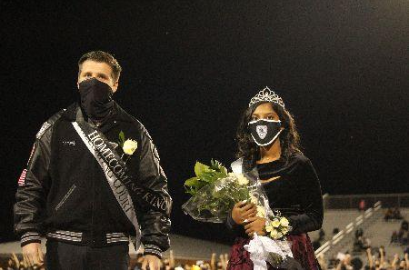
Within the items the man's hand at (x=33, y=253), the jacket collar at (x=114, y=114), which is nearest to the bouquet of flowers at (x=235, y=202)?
the jacket collar at (x=114, y=114)

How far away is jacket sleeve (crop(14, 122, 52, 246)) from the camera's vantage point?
403cm

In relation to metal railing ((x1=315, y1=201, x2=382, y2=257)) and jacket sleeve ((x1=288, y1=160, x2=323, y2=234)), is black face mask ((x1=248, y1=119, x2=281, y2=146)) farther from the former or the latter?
metal railing ((x1=315, y1=201, x2=382, y2=257))

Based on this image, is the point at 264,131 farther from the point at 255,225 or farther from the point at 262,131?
the point at 255,225

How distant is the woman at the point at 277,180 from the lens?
5086 millimetres

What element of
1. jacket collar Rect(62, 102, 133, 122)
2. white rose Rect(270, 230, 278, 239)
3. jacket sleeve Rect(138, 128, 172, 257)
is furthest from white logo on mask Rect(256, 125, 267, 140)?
jacket collar Rect(62, 102, 133, 122)

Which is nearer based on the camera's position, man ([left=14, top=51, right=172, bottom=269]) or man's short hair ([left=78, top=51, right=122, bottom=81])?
man ([left=14, top=51, right=172, bottom=269])

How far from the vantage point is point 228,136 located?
100ft

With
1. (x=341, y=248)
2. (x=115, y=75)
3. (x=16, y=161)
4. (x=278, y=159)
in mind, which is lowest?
(x=341, y=248)

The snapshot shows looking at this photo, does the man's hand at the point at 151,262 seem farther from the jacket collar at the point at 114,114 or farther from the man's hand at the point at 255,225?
the man's hand at the point at 255,225

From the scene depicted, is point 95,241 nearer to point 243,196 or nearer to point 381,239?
point 243,196

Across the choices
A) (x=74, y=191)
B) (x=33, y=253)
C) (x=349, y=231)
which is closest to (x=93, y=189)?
(x=74, y=191)

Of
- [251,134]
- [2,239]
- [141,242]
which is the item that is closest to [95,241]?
[141,242]

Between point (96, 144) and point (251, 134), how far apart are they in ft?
5.40

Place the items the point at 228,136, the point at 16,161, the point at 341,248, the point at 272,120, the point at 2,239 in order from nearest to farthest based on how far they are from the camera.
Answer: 1. the point at 272,120
2. the point at 16,161
3. the point at 341,248
4. the point at 2,239
5. the point at 228,136
